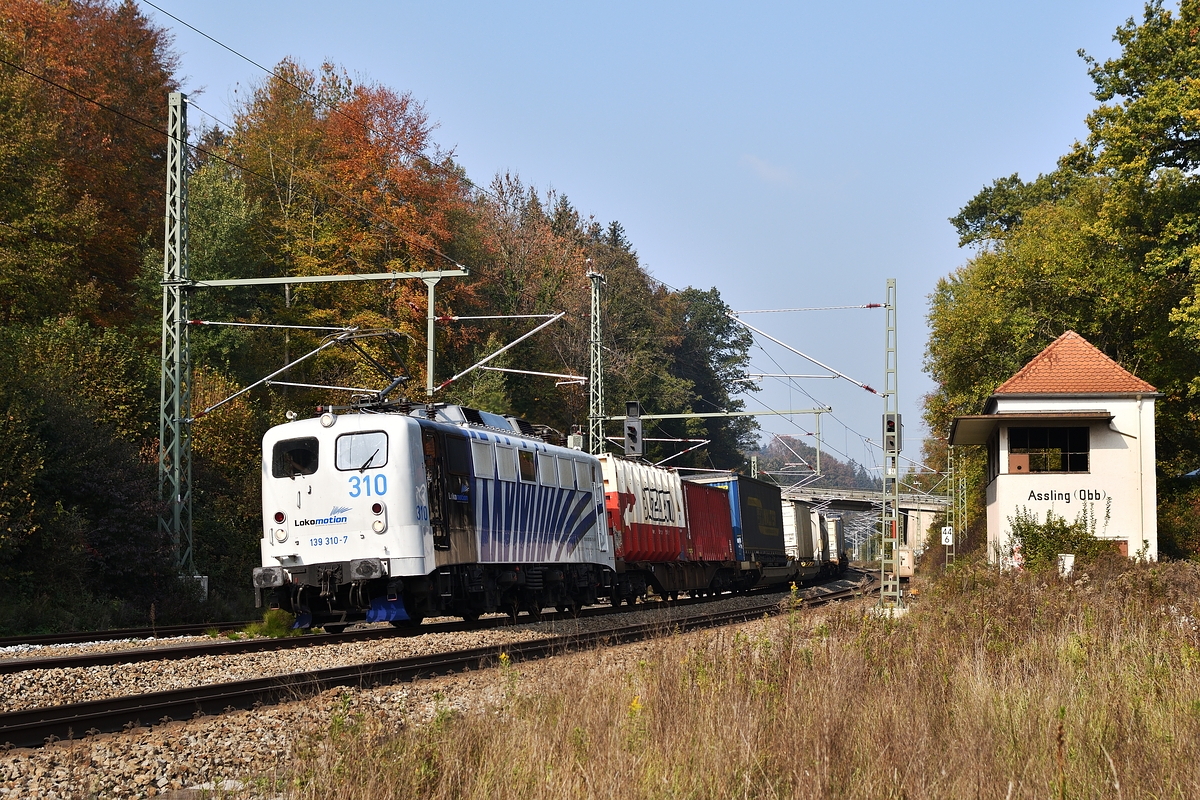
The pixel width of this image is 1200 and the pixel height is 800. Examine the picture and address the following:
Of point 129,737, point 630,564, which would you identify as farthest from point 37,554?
point 129,737

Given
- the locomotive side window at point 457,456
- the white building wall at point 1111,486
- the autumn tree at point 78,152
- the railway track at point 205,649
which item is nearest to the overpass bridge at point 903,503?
the white building wall at point 1111,486

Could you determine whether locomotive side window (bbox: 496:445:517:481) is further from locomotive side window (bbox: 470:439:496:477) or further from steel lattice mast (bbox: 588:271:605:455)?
steel lattice mast (bbox: 588:271:605:455)

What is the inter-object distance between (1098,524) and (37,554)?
25481 millimetres

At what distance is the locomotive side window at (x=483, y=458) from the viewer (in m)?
18.0

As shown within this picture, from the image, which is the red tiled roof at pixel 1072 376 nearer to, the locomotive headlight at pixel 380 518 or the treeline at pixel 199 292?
the treeline at pixel 199 292

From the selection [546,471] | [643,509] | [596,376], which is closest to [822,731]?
[546,471]

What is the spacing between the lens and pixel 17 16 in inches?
1448

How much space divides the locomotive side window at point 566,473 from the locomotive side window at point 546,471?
0.71 feet

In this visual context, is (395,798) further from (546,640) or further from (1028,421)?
(1028,421)

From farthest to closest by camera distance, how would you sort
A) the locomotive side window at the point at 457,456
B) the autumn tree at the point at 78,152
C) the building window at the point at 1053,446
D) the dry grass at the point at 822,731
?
the building window at the point at 1053,446 < the autumn tree at the point at 78,152 < the locomotive side window at the point at 457,456 < the dry grass at the point at 822,731

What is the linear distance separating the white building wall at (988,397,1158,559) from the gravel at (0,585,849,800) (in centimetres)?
2010

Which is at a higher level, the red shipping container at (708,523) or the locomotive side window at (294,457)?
the locomotive side window at (294,457)

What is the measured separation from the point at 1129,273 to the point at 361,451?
32.1 m

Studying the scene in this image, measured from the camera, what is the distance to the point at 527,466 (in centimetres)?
1998
